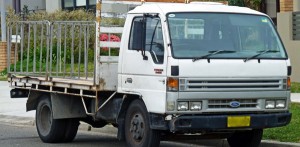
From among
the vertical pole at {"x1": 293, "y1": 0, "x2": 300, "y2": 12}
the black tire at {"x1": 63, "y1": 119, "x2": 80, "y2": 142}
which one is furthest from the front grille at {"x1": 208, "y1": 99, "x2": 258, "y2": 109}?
the vertical pole at {"x1": 293, "y1": 0, "x2": 300, "y2": 12}

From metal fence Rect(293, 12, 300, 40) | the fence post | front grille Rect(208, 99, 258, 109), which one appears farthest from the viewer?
the fence post

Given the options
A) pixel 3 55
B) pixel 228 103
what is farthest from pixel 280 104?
pixel 3 55

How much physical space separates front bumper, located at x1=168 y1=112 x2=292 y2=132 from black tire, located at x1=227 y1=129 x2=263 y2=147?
83cm

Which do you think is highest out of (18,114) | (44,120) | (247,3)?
(247,3)

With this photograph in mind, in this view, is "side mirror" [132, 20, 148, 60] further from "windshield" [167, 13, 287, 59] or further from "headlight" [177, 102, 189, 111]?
"headlight" [177, 102, 189, 111]

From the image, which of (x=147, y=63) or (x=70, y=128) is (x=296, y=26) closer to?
(x=70, y=128)

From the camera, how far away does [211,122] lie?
37.0 ft

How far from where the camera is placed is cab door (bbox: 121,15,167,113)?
1131cm

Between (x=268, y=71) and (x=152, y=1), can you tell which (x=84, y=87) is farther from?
(x=268, y=71)

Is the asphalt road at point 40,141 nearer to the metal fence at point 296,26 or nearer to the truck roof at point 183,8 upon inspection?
the truck roof at point 183,8

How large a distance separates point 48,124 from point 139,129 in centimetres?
334

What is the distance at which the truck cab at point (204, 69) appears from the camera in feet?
36.7

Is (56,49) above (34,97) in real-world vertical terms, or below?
above

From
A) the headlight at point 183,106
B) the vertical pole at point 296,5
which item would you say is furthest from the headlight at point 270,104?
the vertical pole at point 296,5
